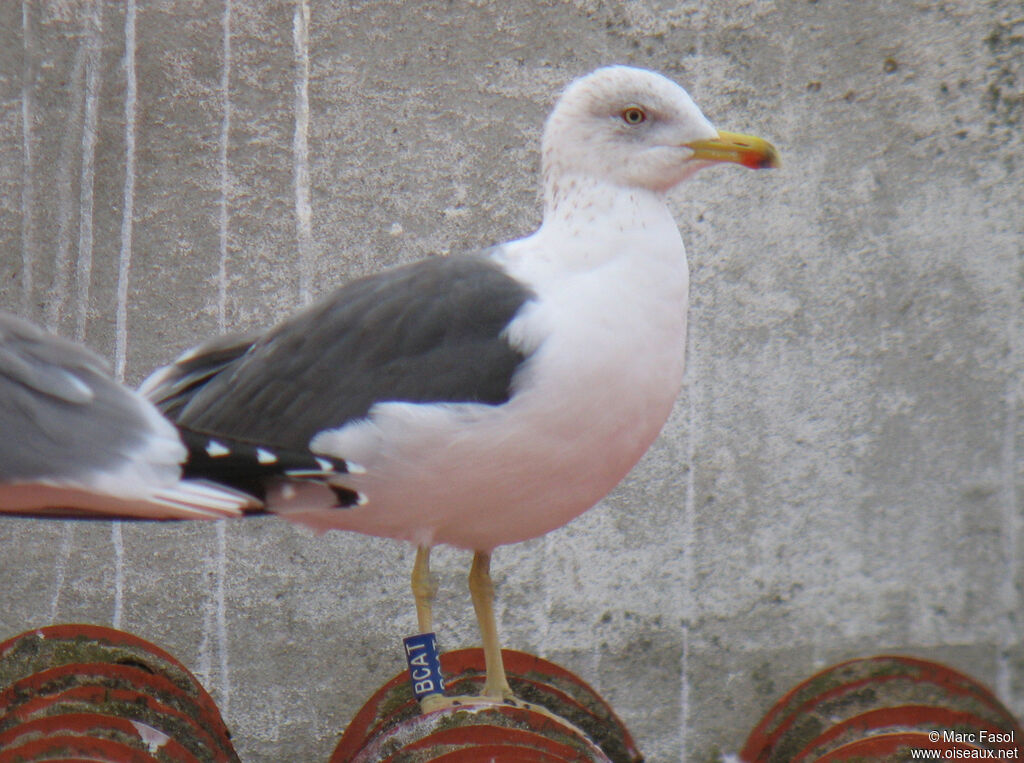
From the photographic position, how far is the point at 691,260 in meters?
2.41

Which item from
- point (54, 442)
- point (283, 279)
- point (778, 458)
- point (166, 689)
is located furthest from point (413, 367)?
point (778, 458)

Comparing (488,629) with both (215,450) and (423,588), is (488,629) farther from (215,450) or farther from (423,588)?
(215,450)

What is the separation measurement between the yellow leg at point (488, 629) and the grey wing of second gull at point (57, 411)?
604 millimetres

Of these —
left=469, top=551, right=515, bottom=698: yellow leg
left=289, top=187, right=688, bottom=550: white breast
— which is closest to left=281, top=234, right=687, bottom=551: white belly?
left=289, top=187, right=688, bottom=550: white breast

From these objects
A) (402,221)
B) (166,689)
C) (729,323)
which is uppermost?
(402,221)

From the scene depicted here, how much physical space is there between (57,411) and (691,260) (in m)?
1.57

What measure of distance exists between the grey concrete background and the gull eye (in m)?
0.99

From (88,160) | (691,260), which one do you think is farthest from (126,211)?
(691,260)

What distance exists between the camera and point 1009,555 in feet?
7.86

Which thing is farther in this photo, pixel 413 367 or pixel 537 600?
pixel 537 600

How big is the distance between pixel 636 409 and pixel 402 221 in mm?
1188

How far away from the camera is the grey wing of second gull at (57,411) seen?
1.06 m

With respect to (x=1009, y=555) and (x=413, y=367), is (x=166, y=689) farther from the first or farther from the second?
(x=1009, y=555)

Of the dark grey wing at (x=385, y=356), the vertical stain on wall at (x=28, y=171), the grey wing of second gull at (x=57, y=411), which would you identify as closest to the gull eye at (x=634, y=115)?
the dark grey wing at (x=385, y=356)
